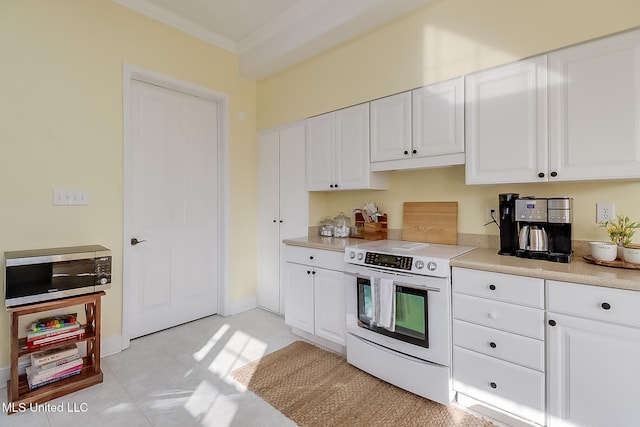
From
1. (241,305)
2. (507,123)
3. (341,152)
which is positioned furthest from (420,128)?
(241,305)

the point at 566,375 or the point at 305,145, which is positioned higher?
the point at 305,145

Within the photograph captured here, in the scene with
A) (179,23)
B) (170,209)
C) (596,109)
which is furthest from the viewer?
(170,209)

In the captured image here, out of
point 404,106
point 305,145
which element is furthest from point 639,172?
point 305,145

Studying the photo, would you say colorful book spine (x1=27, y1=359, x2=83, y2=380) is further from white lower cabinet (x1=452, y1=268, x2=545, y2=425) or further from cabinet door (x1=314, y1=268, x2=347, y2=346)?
white lower cabinet (x1=452, y1=268, x2=545, y2=425)

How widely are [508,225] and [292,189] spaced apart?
208 centimetres

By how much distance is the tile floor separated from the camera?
1.79m

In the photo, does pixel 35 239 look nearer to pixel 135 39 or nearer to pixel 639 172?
pixel 135 39

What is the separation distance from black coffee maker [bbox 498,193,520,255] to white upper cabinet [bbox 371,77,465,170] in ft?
1.30

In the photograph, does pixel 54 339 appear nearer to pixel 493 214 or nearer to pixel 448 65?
pixel 493 214

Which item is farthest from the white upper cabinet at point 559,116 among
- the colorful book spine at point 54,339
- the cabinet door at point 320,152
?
the colorful book spine at point 54,339

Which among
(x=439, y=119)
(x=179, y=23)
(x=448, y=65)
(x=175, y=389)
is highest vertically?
(x=179, y=23)

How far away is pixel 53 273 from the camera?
2.04 meters

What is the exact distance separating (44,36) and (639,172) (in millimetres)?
3933

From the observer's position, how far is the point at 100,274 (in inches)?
86.7
